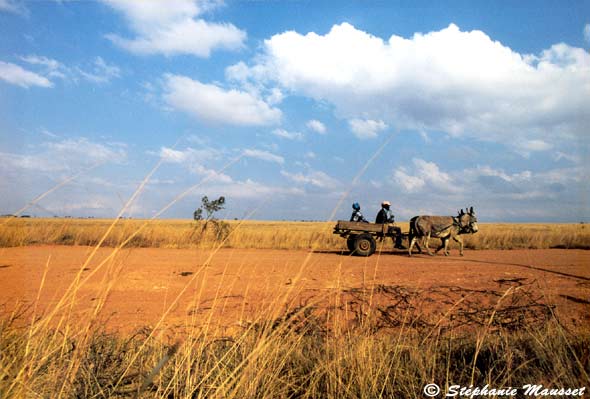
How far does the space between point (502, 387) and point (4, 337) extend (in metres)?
3.77

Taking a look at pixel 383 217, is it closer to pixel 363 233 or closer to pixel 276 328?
pixel 363 233

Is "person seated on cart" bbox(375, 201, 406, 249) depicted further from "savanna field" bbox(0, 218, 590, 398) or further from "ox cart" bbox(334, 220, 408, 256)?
"savanna field" bbox(0, 218, 590, 398)

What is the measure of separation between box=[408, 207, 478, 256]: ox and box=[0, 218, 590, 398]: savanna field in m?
4.47

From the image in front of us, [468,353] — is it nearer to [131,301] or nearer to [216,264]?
[131,301]

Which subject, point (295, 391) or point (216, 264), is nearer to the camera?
point (295, 391)

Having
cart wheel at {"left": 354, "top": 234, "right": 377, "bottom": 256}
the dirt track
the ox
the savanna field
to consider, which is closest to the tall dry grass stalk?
the savanna field

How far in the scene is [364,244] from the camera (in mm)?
14578

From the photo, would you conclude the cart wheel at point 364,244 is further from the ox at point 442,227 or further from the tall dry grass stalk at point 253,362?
the tall dry grass stalk at point 253,362

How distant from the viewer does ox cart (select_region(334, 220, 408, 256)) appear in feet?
47.6

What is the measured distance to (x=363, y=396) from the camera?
2730 millimetres

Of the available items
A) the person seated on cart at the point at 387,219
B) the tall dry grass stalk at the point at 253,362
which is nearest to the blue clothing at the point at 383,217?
the person seated on cart at the point at 387,219

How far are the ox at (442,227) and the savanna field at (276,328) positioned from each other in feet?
14.7

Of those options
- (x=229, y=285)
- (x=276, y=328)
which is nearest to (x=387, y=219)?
(x=229, y=285)

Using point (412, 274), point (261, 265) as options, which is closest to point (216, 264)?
point (261, 265)
